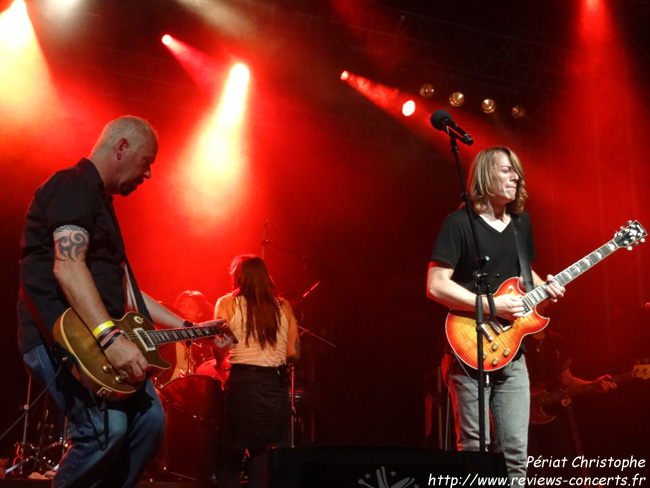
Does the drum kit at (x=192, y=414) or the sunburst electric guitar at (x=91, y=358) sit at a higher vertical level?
the sunburst electric guitar at (x=91, y=358)

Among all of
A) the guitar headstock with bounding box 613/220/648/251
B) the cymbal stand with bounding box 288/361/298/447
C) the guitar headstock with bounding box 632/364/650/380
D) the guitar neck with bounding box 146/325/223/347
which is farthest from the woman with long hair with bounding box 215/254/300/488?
the guitar headstock with bounding box 632/364/650/380

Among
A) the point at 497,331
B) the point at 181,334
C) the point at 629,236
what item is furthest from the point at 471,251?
the point at 181,334

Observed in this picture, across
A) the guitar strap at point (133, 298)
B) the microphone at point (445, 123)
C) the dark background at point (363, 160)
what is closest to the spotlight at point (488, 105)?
the dark background at point (363, 160)

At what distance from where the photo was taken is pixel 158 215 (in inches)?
423

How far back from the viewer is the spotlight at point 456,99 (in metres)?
10.2

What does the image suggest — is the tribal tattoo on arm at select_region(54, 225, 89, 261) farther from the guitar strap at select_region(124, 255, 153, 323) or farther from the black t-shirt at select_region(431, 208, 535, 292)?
the black t-shirt at select_region(431, 208, 535, 292)

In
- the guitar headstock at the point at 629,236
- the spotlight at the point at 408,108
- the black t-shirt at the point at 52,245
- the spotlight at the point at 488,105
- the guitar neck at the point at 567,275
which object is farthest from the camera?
the spotlight at the point at 408,108

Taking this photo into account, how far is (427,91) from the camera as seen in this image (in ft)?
33.4

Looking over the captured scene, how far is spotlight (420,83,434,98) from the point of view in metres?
10.2

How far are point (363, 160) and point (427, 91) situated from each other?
6.06 ft

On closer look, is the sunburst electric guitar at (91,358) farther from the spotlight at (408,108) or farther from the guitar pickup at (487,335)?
the spotlight at (408,108)

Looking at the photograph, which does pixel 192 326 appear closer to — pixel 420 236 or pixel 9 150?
pixel 9 150

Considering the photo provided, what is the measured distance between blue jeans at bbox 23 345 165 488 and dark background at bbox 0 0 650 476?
5.70 meters

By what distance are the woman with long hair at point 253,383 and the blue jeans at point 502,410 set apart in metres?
2.21
